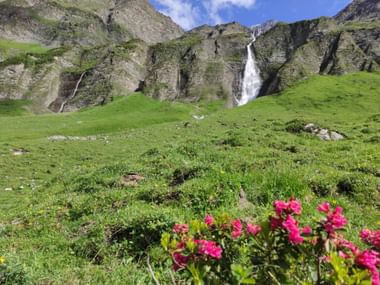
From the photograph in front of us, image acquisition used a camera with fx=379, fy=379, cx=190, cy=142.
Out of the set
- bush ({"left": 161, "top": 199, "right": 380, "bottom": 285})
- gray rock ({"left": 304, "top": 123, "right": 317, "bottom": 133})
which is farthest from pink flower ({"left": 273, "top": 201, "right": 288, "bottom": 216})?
gray rock ({"left": 304, "top": 123, "right": 317, "bottom": 133})

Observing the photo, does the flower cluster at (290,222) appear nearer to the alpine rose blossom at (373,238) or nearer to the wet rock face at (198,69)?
the alpine rose blossom at (373,238)

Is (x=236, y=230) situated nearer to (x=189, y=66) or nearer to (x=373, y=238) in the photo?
(x=373, y=238)

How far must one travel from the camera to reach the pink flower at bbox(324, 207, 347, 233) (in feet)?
9.94

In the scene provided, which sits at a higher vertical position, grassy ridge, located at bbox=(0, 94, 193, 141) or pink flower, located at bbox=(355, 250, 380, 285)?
pink flower, located at bbox=(355, 250, 380, 285)

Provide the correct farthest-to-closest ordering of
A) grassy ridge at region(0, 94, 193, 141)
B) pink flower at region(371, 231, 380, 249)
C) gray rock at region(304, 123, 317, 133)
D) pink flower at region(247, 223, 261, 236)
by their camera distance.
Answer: grassy ridge at region(0, 94, 193, 141) < gray rock at region(304, 123, 317, 133) < pink flower at region(247, 223, 261, 236) < pink flower at region(371, 231, 380, 249)

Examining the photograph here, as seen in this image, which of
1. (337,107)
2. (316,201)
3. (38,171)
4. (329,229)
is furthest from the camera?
(337,107)

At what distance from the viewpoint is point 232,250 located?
150 inches

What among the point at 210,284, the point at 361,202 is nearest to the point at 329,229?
the point at 210,284

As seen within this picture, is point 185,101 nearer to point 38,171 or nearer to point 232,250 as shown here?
point 38,171

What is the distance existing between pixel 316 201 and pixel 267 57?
103340 millimetres

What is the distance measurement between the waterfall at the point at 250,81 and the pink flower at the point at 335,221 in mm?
89988

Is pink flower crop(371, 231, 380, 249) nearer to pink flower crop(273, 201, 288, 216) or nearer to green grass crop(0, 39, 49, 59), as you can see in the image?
pink flower crop(273, 201, 288, 216)

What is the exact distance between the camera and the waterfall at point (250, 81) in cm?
9500

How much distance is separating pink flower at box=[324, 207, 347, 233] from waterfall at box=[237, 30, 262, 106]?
295 ft
